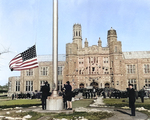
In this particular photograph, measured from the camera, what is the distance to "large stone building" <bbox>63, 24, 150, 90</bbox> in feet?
134

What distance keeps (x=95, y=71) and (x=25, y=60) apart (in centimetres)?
3033

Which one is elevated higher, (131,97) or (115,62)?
(115,62)

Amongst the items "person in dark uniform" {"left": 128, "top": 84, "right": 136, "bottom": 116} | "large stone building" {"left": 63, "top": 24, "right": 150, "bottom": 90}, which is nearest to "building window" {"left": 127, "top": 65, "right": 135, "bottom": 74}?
"large stone building" {"left": 63, "top": 24, "right": 150, "bottom": 90}

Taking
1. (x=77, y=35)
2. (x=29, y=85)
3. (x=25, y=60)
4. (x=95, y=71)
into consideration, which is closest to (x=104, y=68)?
(x=95, y=71)

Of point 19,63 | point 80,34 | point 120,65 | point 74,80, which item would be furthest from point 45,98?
point 80,34

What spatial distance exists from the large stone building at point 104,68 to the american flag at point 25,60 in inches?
1135

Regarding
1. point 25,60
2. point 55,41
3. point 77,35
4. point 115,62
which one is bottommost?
point 25,60

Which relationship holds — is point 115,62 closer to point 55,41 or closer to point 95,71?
point 95,71

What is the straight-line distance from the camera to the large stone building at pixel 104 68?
40.9m

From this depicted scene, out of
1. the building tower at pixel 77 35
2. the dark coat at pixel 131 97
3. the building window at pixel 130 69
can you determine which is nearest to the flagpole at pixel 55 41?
the dark coat at pixel 131 97

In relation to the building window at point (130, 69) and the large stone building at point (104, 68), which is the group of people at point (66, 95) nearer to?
the large stone building at point (104, 68)

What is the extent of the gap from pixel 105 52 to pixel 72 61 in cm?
851

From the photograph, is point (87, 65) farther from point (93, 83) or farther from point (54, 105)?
point (54, 105)

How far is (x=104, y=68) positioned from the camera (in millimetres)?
42219
